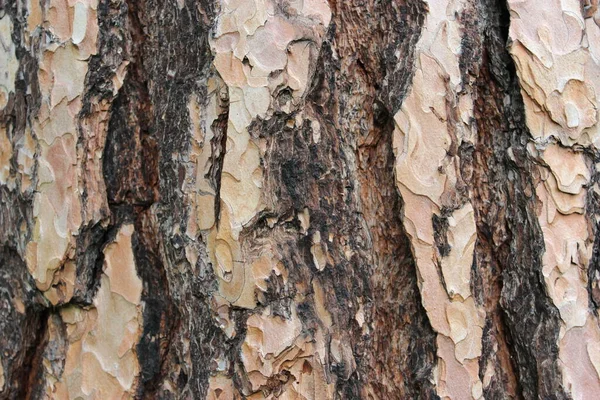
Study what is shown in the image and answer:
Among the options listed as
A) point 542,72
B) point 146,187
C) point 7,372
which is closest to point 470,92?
point 542,72

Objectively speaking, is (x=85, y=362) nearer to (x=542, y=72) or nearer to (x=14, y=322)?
(x=14, y=322)

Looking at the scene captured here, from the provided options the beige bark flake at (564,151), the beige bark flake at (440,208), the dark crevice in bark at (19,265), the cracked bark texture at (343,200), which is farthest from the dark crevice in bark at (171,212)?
the beige bark flake at (564,151)

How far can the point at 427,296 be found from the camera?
34.5 inches

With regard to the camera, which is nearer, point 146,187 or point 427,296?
point 427,296

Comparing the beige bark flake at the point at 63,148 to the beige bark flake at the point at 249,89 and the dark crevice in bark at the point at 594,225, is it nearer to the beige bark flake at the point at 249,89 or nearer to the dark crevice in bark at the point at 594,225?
the beige bark flake at the point at 249,89

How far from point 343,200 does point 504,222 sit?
0.22 metres

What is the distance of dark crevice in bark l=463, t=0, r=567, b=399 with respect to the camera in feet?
2.89

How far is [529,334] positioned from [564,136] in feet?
0.85

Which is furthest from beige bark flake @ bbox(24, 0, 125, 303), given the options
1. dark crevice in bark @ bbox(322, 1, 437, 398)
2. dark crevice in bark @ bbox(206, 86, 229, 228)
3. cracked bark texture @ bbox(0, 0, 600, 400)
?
dark crevice in bark @ bbox(322, 1, 437, 398)

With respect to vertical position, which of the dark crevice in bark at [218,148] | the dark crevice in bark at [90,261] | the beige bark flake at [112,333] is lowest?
the beige bark flake at [112,333]

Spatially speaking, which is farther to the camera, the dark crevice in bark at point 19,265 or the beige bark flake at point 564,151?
the dark crevice in bark at point 19,265

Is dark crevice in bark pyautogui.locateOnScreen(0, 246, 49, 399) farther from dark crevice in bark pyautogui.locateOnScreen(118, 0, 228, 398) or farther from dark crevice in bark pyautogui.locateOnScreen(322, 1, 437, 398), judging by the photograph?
dark crevice in bark pyautogui.locateOnScreen(322, 1, 437, 398)

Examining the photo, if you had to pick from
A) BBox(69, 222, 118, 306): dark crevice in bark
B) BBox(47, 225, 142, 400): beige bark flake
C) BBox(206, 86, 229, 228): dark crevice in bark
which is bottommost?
BBox(47, 225, 142, 400): beige bark flake

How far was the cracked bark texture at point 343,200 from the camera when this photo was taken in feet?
2.85
